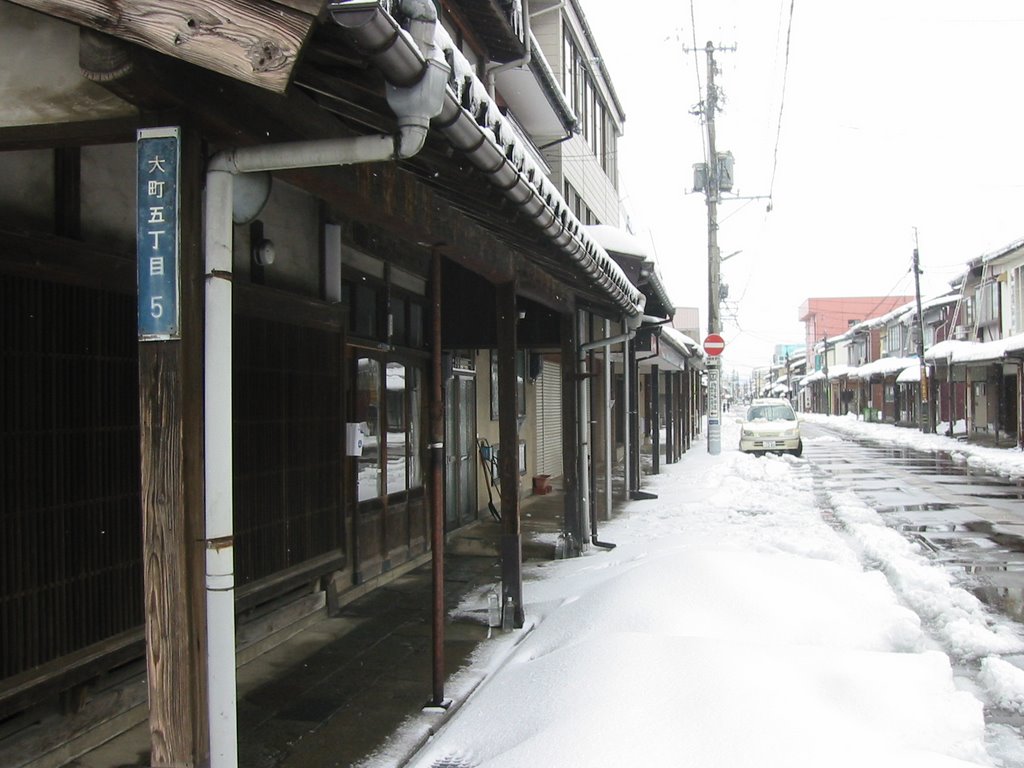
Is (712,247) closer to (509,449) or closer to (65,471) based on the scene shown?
(509,449)

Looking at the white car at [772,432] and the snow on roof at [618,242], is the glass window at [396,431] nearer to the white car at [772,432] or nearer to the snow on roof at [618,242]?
the snow on roof at [618,242]

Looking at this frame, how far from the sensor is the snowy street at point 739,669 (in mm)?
3561

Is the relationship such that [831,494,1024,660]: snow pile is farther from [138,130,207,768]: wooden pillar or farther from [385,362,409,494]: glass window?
[138,130,207,768]: wooden pillar

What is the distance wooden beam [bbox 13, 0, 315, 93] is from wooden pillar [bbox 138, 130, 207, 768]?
0.34 meters

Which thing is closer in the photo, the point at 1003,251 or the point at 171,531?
the point at 171,531

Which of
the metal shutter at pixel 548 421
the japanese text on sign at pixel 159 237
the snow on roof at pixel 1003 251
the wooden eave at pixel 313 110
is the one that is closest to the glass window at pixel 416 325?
the wooden eave at pixel 313 110

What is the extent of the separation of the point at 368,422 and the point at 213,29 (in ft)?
→ 18.3

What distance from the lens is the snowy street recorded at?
3.56 meters

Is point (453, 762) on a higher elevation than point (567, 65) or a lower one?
lower

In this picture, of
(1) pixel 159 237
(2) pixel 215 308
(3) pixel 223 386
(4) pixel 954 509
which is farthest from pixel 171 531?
(4) pixel 954 509

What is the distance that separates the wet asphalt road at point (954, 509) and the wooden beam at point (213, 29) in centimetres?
734

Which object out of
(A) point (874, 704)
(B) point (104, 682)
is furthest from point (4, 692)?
(A) point (874, 704)

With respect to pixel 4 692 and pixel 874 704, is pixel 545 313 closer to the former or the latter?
pixel 874 704

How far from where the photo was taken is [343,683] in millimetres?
5266
